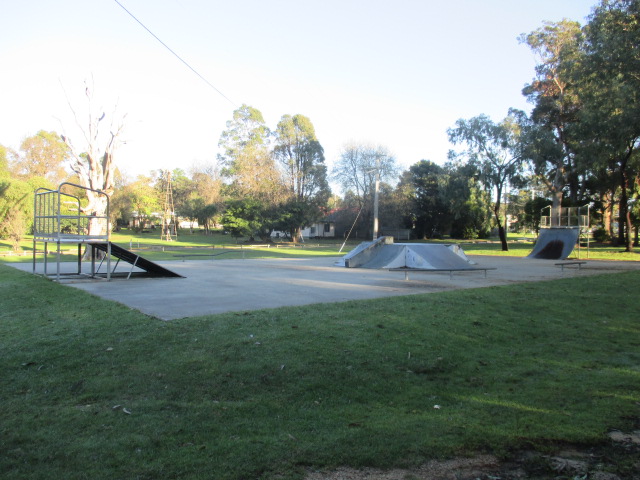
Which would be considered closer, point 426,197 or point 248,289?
point 248,289

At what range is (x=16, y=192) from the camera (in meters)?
35.0

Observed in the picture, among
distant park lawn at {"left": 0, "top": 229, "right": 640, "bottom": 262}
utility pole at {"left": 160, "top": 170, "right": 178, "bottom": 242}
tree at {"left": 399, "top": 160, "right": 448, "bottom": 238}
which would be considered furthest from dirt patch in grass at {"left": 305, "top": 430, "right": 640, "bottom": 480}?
tree at {"left": 399, "top": 160, "right": 448, "bottom": 238}

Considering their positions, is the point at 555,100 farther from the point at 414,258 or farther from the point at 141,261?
the point at 141,261

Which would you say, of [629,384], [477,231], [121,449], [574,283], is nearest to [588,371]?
[629,384]

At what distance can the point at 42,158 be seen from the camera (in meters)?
63.5

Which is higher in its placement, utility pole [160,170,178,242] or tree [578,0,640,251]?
tree [578,0,640,251]

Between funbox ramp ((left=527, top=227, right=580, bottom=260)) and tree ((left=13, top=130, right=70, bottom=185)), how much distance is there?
59111 mm

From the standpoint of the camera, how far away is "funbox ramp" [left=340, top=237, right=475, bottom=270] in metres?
17.8

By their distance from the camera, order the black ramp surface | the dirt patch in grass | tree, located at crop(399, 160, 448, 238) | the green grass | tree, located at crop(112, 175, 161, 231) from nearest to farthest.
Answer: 1. the dirt patch in grass
2. the green grass
3. the black ramp surface
4. tree, located at crop(399, 160, 448, 238)
5. tree, located at crop(112, 175, 161, 231)

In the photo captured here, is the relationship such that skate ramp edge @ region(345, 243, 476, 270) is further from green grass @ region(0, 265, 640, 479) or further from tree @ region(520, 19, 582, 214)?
tree @ region(520, 19, 582, 214)

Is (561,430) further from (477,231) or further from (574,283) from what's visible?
(477,231)

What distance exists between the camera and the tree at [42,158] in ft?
205

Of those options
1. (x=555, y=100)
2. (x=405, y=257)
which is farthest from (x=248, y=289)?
(x=555, y=100)

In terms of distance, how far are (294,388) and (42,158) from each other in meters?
71.1
